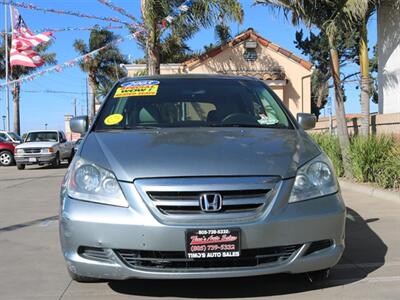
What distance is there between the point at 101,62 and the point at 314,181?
4368 cm

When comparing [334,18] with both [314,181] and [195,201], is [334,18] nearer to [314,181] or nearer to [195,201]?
[314,181]

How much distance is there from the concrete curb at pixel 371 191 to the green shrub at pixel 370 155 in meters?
0.31

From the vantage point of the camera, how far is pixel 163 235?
3.77m

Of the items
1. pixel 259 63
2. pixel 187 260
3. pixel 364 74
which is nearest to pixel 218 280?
pixel 187 260

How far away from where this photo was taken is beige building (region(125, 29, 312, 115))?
84.5ft

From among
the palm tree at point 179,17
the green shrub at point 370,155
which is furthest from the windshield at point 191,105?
the palm tree at point 179,17

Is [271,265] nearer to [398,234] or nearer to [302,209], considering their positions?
[302,209]

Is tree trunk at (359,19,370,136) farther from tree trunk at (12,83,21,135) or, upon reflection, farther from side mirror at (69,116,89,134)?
tree trunk at (12,83,21,135)

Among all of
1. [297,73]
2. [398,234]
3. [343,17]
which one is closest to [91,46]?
[297,73]

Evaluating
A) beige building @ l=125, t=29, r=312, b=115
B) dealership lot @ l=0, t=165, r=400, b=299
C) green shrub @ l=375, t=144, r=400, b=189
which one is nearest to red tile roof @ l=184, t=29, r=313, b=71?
beige building @ l=125, t=29, r=312, b=115

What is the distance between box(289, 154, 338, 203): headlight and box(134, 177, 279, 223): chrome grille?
263 millimetres

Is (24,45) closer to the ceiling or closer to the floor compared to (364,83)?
closer to the ceiling

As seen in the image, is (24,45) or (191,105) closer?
(191,105)

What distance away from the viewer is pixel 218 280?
15.5 ft
